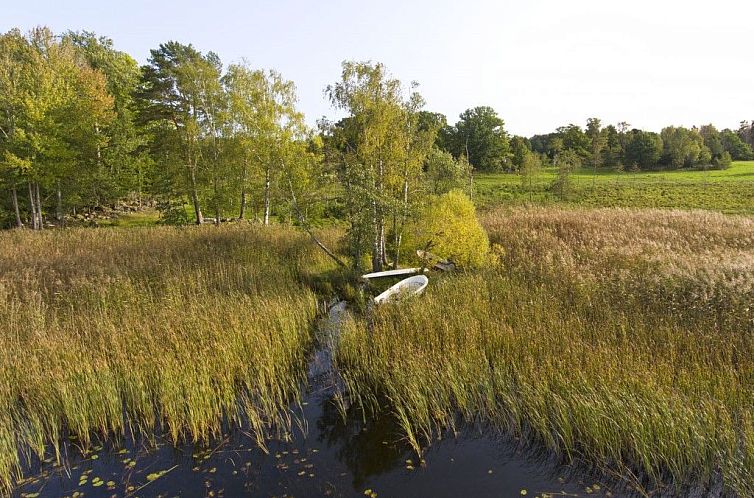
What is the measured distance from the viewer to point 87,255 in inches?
489

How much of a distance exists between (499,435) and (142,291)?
7701 mm

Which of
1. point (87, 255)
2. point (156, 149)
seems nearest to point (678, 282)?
point (87, 255)

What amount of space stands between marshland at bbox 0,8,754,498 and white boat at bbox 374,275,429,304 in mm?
101

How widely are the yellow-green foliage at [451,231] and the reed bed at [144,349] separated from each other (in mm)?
3503

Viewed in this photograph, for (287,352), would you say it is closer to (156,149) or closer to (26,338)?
(26,338)

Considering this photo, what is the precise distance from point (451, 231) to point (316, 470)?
7329mm

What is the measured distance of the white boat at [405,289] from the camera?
29.5 ft

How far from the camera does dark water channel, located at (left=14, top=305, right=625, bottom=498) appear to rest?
431cm

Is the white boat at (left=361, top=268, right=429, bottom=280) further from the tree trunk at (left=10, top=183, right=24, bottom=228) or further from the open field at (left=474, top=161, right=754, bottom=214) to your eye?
the tree trunk at (left=10, top=183, right=24, bottom=228)

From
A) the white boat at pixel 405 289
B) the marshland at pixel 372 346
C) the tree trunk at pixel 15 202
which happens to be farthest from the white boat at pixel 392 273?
the tree trunk at pixel 15 202

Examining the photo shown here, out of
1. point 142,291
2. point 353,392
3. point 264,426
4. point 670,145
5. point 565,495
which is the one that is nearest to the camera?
point 565,495

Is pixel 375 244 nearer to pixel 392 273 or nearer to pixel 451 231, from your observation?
pixel 392 273

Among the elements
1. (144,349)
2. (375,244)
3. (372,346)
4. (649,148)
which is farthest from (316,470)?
(649,148)

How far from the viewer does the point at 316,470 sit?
15.2ft
